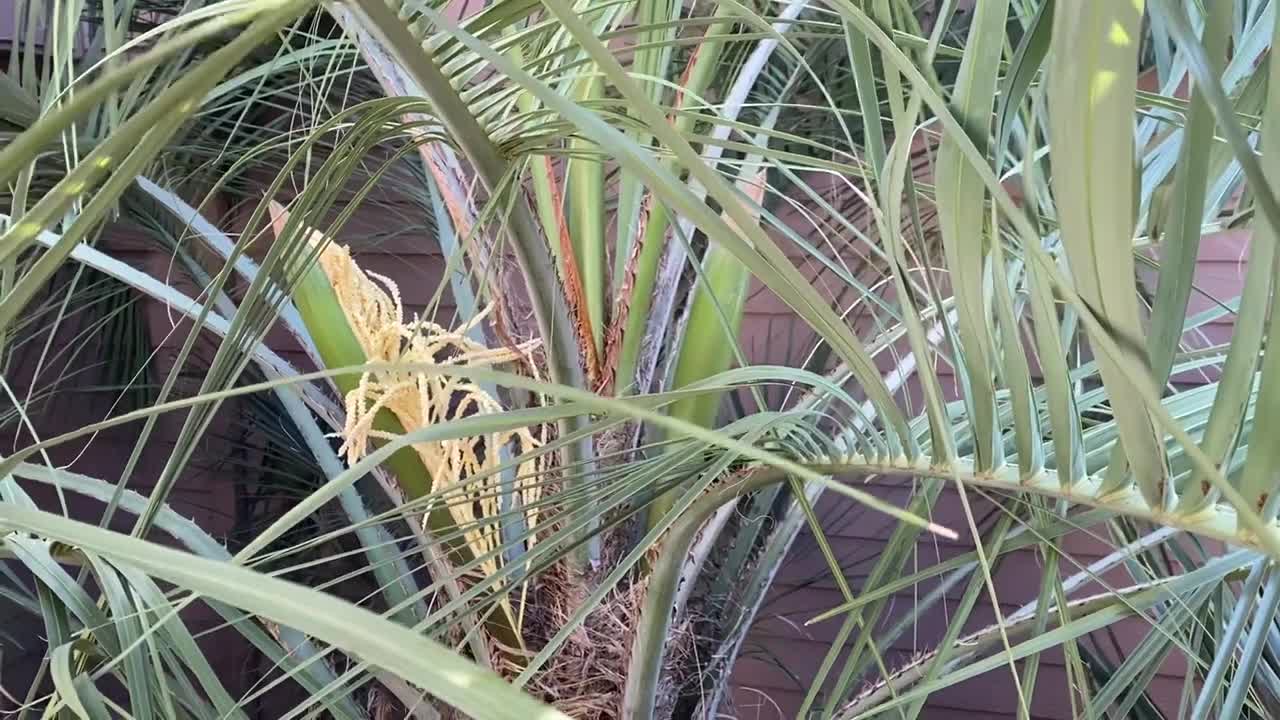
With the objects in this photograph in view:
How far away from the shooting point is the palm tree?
0.15 metres

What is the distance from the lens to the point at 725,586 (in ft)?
2.22

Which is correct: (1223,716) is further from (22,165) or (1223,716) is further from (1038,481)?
(22,165)

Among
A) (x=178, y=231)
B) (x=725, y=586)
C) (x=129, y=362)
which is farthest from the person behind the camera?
(x=129, y=362)

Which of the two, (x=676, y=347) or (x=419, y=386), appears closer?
(x=419, y=386)

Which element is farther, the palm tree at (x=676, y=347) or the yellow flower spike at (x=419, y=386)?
the yellow flower spike at (x=419, y=386)

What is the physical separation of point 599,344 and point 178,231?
590mm

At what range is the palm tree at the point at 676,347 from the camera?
15cm

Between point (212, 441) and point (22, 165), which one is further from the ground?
point (22, 165)

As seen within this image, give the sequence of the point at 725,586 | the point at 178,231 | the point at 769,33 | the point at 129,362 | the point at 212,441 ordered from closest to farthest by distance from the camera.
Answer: the point at 769,33 → the point at 725,586 → the point at 178,231 → the point at 129,362 → the point at 212,441

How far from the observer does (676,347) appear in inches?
22.0

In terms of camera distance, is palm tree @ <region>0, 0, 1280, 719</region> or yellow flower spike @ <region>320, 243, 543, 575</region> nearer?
palm tree @ <region>0, 0, 1280, 719</region>

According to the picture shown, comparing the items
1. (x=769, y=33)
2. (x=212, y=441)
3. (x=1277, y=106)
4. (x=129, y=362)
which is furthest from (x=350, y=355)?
(x=212, y=441)

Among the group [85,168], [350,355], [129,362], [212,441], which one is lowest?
[212,441]

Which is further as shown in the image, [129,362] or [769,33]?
[129,362]
